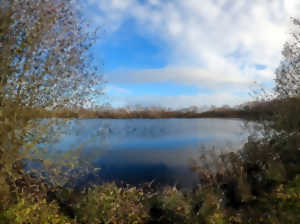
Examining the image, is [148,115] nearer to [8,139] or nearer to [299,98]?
[299,98]

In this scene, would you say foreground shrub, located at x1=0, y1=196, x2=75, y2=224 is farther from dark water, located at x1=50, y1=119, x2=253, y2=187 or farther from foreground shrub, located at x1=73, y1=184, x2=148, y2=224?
dark water, located at x1=50, y1=119, x2=253, y2=187

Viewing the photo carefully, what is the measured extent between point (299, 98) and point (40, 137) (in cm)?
932

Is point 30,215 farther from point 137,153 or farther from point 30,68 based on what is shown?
point 137,153

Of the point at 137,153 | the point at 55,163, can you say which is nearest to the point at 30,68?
the point at 55,163

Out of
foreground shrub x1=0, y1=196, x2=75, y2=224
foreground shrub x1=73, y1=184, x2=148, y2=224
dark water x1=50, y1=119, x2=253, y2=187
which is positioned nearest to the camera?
foreground shrub x1=0, y1=196, x2=75, y2=224

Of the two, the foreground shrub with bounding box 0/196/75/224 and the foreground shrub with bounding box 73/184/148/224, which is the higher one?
the foreground shrub with bounding box 0/196/75/224

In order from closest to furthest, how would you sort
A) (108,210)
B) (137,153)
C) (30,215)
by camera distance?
(30,215) → (108,210) → (137,153)

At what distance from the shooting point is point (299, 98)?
8.04 m

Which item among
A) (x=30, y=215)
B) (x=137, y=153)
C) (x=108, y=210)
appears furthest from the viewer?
(x=137, y=153)

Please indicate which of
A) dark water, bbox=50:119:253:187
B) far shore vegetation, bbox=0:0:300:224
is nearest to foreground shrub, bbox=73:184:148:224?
far shore vegetation, bbox=0:0:300:224

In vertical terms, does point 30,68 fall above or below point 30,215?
above

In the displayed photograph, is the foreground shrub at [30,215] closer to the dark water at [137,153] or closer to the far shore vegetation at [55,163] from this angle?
the far shore vegetation at [55,163]

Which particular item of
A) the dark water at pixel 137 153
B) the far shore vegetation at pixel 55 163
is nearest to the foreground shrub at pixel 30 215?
the far shore vegetation at pixel 55 163

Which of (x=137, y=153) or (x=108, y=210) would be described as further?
(x=137, y=153)
